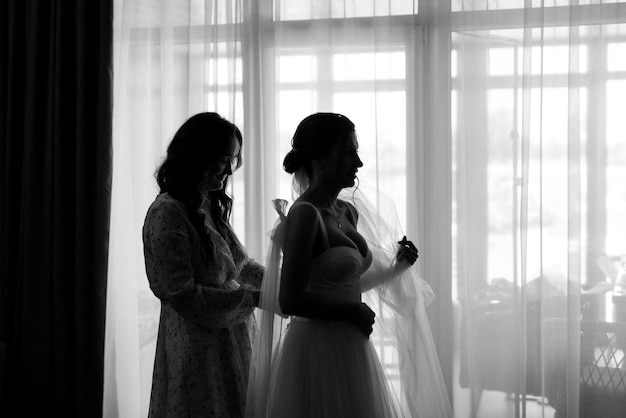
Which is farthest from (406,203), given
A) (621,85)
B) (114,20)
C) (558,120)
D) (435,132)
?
(114,20)

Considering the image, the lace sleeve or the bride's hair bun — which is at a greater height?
the bride's hair bun

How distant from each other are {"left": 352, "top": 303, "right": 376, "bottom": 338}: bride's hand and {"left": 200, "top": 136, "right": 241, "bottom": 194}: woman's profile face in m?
0.57

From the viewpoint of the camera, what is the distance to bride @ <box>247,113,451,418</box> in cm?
200

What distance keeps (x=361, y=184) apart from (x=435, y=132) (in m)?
0.87

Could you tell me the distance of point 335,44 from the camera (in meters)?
3.31

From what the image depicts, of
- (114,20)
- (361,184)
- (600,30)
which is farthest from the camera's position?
(114,20)

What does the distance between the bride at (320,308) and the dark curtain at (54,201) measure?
5.23 feet

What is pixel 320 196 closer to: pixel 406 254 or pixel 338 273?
pixel 338 273

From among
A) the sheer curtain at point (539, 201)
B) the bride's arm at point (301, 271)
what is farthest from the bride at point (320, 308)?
the sheer curtain at point (539, 201)

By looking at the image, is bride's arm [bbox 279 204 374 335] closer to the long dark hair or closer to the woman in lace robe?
the woman in lace robe

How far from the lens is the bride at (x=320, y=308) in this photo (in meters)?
2.00

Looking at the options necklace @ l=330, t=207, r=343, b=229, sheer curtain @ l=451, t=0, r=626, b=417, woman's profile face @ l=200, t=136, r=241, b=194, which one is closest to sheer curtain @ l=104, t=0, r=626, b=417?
sheer curtain @ l=451, t=0, r=626, b=417

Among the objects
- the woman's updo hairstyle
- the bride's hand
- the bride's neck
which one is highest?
the woman's updo hairstyle

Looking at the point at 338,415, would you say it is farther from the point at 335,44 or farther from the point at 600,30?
the point at 600,30
